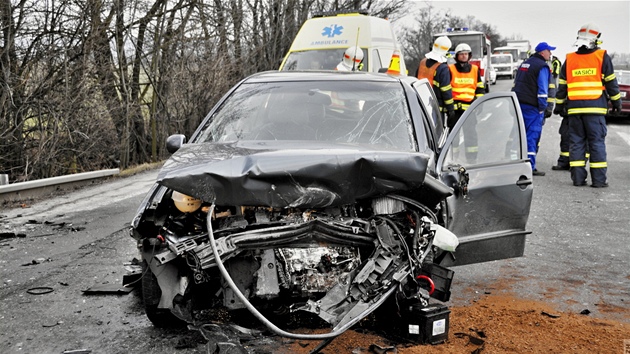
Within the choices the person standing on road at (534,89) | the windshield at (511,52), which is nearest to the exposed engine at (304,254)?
the person standing on road at (534,89)

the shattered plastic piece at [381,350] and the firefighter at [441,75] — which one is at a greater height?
the firefighter at [441,75]

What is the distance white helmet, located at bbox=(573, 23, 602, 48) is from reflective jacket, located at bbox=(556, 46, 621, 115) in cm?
9

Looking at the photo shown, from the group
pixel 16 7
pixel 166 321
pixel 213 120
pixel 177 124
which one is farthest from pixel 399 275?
pixel 177 124

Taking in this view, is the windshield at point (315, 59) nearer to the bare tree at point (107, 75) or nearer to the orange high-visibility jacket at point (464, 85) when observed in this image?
the bare tree at point (107, 75)

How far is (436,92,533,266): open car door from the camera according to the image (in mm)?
4898

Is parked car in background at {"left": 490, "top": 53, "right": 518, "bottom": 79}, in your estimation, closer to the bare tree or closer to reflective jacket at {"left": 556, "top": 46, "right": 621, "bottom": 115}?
the bare tree

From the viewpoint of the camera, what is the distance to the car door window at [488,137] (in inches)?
200

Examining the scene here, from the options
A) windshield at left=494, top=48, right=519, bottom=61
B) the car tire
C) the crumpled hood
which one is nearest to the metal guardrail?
the car tire

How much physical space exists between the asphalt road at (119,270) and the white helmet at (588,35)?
2.12 metres

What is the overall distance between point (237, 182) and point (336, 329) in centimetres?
98

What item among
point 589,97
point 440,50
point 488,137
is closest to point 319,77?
point 488,137

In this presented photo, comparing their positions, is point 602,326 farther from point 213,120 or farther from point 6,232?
point 6,232

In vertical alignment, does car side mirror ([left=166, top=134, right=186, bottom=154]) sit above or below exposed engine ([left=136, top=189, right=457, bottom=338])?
above

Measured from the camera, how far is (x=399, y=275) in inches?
157
